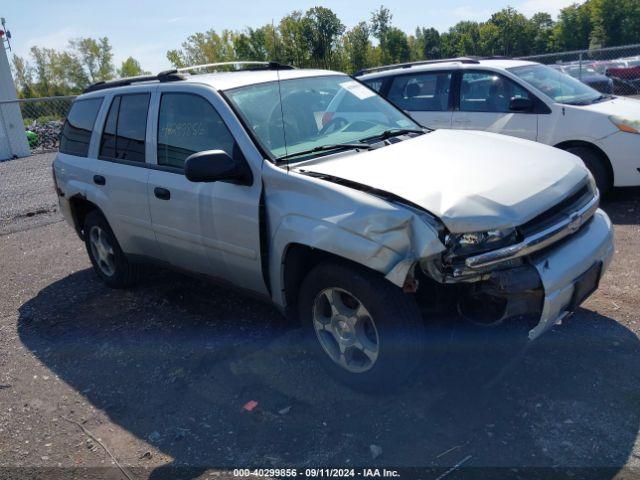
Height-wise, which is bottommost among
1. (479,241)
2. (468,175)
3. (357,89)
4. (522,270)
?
(522,270)

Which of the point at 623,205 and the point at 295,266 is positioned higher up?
the point at 295,266

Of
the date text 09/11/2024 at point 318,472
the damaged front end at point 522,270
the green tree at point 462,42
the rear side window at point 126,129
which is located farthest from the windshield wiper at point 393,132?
the green tree at point 462,42

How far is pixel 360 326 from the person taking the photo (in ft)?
10.9

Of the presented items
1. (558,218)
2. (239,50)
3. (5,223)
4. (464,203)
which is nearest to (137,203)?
(464,203)

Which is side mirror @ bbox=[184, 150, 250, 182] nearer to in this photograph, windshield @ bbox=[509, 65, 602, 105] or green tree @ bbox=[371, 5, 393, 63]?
windshield @ bbox=[509, 65, 602, 105]

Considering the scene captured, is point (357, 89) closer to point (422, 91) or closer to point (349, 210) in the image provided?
point (349, 210)

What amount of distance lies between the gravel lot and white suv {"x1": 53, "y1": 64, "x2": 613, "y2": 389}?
0.35m

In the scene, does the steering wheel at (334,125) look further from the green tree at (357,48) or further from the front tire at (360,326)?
the green tree at (357,48)

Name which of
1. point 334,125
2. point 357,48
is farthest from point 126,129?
point 357,48

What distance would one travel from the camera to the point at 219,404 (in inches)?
140

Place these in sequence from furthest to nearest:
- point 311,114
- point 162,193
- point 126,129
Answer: point 126,129 → point 162,193 → point 311,114

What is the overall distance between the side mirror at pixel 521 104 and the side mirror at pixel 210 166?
15.2 ft

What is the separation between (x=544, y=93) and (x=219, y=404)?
560cm

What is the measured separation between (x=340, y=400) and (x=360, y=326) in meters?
0.50
